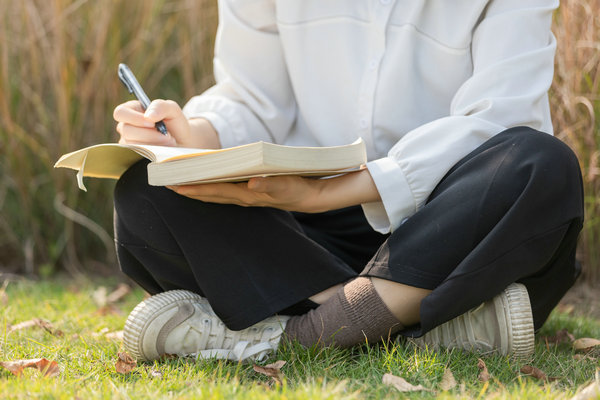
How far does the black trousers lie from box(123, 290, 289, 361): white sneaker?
0.04m

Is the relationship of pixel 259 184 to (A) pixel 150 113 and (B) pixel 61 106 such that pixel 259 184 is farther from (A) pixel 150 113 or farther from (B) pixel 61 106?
(B) pixel 61 106

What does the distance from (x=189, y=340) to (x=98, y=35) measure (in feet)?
5.00

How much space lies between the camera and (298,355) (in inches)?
53.6

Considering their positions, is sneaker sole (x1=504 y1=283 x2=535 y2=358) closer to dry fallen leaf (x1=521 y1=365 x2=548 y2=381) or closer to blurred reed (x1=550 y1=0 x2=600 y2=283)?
dry fallen leaf (x1=521 y1=365 x2=548 y2=381)

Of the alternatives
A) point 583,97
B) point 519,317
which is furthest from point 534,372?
point 583,97

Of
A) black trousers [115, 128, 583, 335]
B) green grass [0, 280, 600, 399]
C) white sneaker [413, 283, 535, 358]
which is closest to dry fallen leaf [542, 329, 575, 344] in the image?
green grass [0, 280, 600, 399]

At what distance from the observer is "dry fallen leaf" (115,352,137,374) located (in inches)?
51.8

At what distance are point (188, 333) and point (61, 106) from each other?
1403 mm

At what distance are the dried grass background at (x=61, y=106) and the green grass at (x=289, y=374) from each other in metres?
0.97

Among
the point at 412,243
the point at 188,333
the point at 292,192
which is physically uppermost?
the point at 292,192

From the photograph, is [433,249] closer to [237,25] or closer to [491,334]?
[491,334]

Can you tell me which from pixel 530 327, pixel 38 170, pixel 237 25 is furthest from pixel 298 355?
pixel 38 170

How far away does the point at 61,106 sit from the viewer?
8.23 ft

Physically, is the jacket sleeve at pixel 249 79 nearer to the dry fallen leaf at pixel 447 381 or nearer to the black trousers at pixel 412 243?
the black trousers at pixel 412 243
